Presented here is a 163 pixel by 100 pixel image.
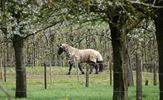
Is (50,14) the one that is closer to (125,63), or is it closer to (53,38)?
(125,63)

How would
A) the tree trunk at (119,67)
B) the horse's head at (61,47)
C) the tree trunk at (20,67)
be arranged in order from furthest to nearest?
the horse's head at (61,47), the tree trunk at (20,67), the tree trunk at (119,67)

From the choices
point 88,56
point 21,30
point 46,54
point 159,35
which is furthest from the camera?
point 46,54

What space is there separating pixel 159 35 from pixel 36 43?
28621mm

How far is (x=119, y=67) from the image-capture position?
12.7 m

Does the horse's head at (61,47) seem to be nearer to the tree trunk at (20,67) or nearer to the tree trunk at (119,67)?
the tree trunk at (20,67)

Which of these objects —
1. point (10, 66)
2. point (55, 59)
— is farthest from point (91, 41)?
point (10, 66)

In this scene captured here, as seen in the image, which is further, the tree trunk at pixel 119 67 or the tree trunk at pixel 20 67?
the tree trunk at pixel 20 67

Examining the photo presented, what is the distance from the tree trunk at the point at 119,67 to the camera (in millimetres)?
12562

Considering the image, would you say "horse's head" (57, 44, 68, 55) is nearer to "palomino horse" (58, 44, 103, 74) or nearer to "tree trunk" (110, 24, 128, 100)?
"palomino horse" (58, 44, 103, 74)

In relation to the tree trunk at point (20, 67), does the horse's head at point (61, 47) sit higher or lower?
higher

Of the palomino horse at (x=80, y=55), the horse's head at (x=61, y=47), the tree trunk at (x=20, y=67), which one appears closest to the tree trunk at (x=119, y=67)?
the tree trunk at (x=20, y=67)

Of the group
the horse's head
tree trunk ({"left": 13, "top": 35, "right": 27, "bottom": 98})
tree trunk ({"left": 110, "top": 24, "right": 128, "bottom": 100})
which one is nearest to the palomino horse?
the horse's head

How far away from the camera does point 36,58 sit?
A: 3866 centimetres

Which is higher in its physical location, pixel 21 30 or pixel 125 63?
pixel 21 30
